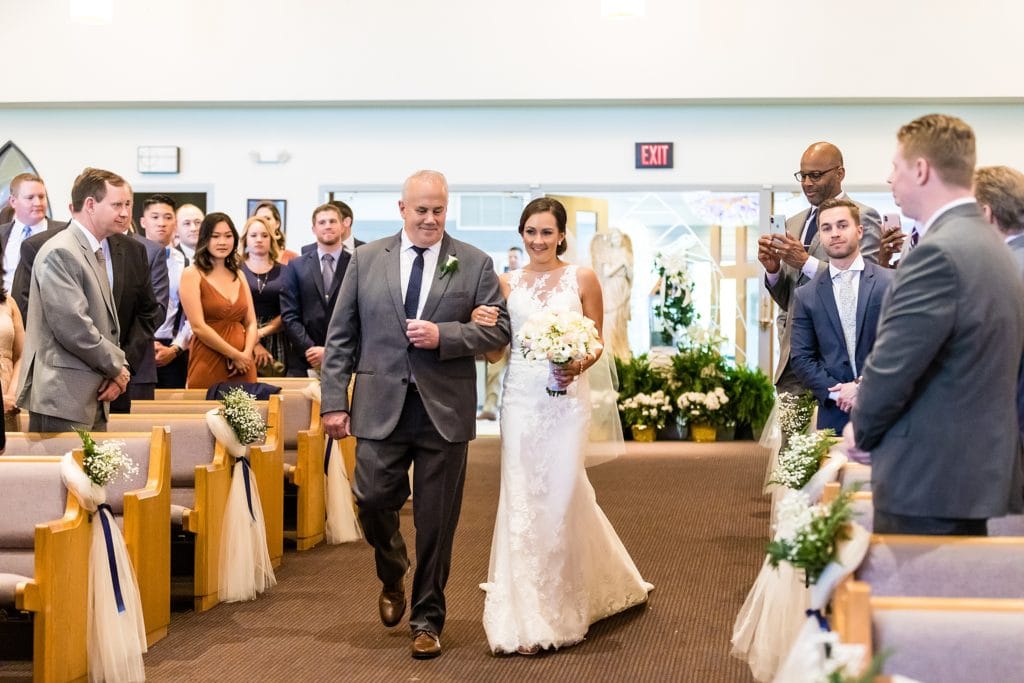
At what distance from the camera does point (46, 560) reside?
4.46 meters

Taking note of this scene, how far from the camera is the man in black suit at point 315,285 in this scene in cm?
875

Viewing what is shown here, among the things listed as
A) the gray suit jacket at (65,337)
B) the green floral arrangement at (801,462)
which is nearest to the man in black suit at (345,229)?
the gray suit jacket at (65,337)

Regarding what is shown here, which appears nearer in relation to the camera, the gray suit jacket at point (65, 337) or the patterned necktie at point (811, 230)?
the gray suit jacket at point (65, 337)

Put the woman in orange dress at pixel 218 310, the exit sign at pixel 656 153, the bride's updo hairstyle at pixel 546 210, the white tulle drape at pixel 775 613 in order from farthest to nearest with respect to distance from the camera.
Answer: the exit sign at pixel 656 153
the woman in orange dress at pixel 218 310
the bride's updo hairstyle at pixel 546 210
the white tulle drape at pixel 775 613

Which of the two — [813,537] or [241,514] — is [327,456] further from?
[813,537]

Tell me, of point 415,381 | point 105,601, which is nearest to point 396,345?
point 415,381

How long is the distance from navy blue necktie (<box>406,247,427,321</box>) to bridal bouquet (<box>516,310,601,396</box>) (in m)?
0.45

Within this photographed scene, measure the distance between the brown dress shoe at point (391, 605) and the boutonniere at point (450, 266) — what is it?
1.36 meters

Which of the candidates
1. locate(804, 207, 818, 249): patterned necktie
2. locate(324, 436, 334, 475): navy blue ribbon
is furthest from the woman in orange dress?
locate(804, 207, 818, 249): patterned necktie

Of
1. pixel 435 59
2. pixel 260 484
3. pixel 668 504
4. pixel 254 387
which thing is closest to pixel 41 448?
pixel 260 484

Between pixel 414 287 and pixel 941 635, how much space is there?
3.05 meters

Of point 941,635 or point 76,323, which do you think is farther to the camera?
point 76,323

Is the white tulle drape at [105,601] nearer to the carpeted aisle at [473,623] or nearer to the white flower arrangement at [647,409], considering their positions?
the carpeted aisle at [473,623]

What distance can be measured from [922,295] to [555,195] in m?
10.6
